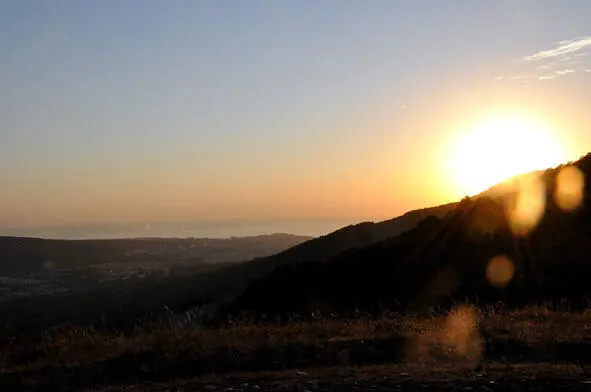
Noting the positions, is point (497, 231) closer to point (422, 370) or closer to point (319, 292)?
point (319, 292)

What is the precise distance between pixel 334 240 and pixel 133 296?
1845 centimetres

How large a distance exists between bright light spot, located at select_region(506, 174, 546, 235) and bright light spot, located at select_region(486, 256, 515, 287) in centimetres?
219

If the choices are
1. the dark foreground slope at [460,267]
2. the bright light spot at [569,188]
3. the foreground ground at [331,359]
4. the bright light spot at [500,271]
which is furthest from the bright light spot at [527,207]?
the foreground ground at [331,359]

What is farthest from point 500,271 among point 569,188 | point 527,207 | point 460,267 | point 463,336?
point 463,336

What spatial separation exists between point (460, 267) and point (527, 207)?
16.6 ft

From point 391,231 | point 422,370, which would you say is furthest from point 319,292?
point 391,231

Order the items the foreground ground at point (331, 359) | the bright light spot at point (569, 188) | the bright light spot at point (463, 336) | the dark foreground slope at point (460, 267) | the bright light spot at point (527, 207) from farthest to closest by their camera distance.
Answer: the bright light spot at point (569, 188) → the bright light spot at point (527, 207) → the dark foreground slope at point (460, 267) → the bright light spot at point (463, 336) → the foreground ground at point (331, 359)

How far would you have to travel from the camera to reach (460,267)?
87.3ft

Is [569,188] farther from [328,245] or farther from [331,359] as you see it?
[328,245]

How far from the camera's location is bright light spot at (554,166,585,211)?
92.9ft

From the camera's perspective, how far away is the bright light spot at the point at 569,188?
2831 centimetres

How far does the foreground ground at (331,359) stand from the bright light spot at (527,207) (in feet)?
54.0

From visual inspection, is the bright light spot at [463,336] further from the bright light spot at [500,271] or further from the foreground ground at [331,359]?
the bright light spot at [500,271]

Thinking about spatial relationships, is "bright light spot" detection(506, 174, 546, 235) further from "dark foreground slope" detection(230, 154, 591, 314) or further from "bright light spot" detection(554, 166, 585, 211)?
"bright light spot" detection(554, 166, 585, 211)
